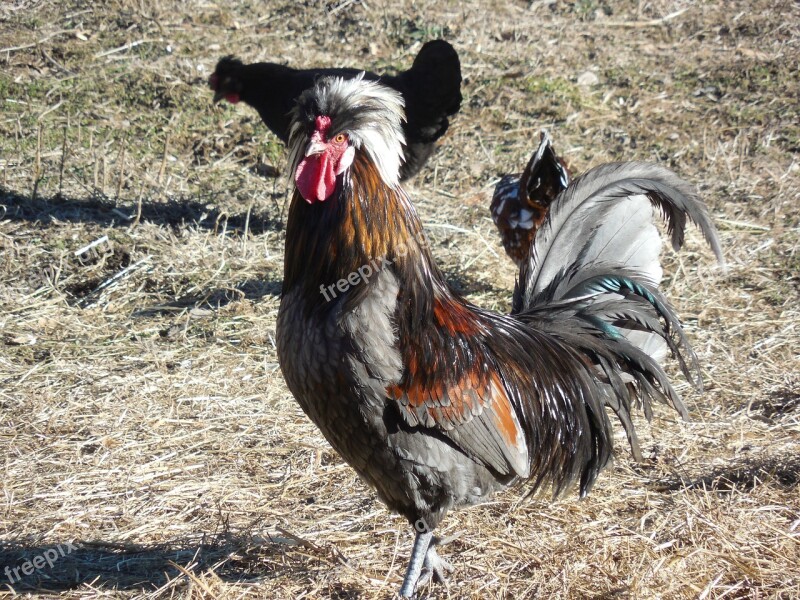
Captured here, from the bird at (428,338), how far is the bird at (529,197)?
1616mm

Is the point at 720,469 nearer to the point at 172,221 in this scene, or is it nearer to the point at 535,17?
the point at 172,221

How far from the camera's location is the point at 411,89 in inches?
235

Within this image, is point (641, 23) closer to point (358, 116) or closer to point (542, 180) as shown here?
point (542, 180)

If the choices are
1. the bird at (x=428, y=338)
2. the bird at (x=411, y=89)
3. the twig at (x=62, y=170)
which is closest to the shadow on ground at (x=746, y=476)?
the bird at (x=428, y=338)

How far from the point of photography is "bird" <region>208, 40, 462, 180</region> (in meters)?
5.91

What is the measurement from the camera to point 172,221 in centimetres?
659

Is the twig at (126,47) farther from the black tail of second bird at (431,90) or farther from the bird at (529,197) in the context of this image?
the bird at (529,197)

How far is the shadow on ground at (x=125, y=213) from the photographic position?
6.33 m

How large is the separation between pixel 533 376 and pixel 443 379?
496 millimetres

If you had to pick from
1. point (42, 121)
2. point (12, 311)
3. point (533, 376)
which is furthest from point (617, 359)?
point (42, 121)

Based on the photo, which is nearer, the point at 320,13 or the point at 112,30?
the point at 112,30

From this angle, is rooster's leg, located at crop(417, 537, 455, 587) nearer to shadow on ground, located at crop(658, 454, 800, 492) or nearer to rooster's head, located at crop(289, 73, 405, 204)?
shadow on ground, located at crop(658, 454, 800, 492)

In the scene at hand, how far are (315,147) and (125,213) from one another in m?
4.32

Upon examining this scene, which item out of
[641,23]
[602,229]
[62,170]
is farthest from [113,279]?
[641,23]
